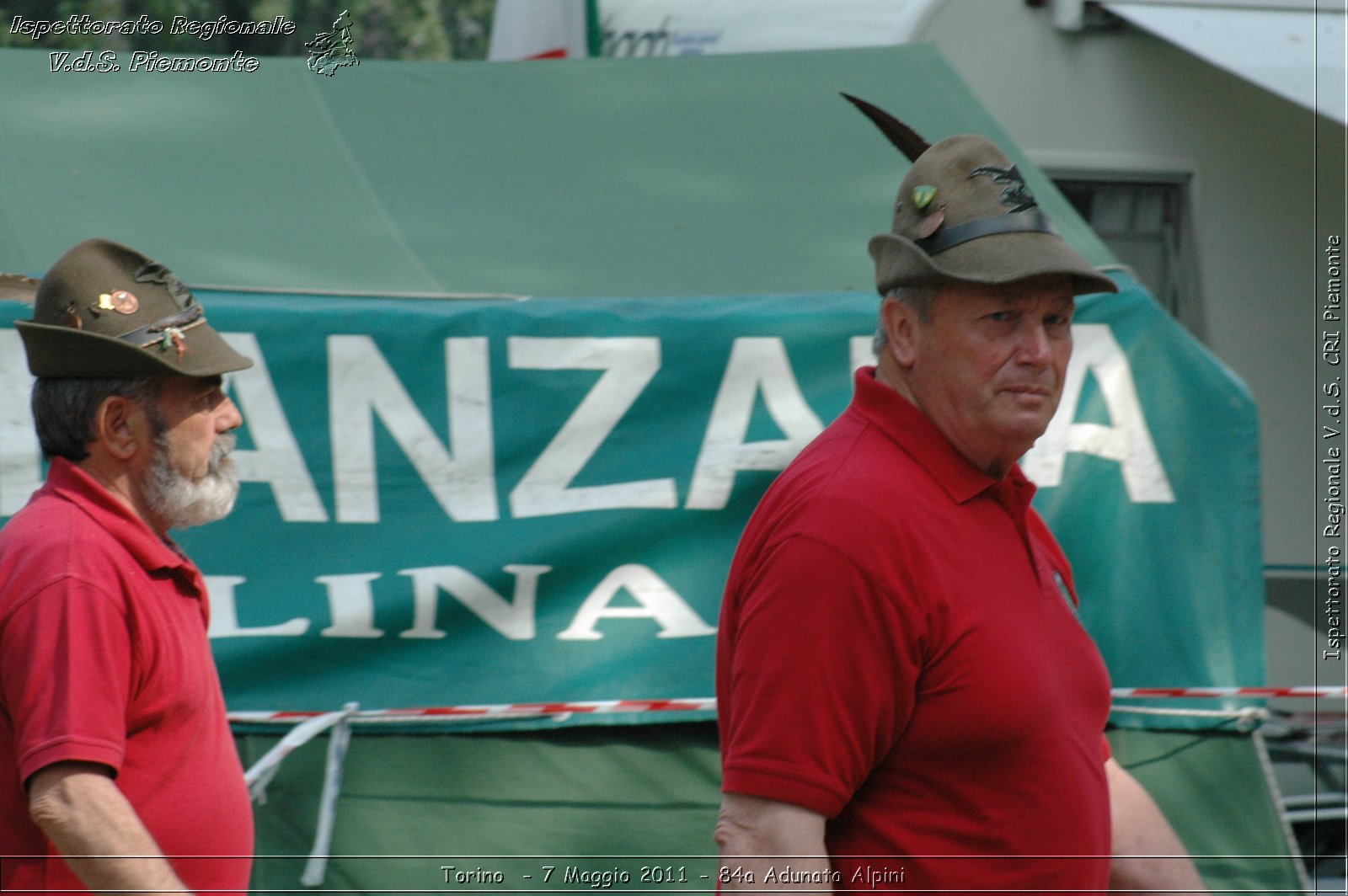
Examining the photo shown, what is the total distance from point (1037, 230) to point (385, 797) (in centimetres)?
225

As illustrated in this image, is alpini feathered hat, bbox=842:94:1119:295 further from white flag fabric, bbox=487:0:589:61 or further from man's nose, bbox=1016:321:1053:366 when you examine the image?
white flag fabric, bbox=487:0:589:61

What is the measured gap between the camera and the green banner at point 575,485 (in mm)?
3566

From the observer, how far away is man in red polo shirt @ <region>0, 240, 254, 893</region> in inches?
84.2

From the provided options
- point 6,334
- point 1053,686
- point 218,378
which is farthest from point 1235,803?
point 6,334

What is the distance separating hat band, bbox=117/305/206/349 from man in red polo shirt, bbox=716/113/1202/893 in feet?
3.88

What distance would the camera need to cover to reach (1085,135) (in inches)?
201

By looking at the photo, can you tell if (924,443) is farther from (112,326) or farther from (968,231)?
(112,326)

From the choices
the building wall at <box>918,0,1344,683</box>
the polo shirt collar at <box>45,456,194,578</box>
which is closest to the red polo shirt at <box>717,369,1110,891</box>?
the polo shirt collar at <box>45,456,194,578</box>

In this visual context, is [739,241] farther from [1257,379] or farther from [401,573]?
[1257,379]

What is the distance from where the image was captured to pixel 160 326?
8.37 ft

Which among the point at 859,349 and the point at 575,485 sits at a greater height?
the point at 859,349

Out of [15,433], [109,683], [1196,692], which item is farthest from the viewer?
[1196,692]

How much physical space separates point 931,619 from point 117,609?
1.29m

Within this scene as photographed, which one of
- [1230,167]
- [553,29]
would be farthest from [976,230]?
[553,29]
